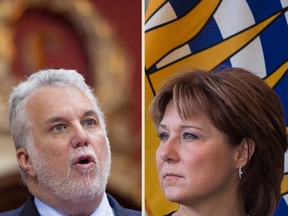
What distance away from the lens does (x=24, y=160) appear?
2.18 metres

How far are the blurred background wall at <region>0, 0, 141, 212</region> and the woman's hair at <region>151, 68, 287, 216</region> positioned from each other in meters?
0.22

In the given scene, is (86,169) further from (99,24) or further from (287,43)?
(287,43)

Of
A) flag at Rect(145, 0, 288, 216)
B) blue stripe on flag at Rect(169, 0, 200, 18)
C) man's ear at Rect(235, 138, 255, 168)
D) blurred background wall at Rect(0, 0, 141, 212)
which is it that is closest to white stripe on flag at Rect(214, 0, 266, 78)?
flag at Rect(145, 0, 288, 216)

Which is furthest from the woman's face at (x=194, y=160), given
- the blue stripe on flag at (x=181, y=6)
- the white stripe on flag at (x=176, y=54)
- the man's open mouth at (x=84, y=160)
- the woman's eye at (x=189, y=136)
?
the blue stripe on flag at (x=181, y=6)

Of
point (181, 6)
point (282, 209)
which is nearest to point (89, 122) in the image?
point (181, 6)

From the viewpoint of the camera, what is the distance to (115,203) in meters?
2.33

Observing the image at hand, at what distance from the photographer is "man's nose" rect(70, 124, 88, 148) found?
219 centimetres

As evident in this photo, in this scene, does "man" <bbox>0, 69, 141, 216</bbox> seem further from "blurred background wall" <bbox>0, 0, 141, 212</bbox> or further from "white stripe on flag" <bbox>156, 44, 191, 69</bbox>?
"white stripe on flag" <bbox>156, 44, 191, 69</bbox>

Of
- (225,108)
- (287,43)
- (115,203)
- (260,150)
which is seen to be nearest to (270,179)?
(260,150)

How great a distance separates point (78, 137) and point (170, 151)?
1.10ft

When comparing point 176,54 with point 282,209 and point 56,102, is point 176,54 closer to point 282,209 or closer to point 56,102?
point 56,102

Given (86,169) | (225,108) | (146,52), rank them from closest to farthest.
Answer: (225,108), (86,169), (146,52)

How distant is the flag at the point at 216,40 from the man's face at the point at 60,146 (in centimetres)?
46

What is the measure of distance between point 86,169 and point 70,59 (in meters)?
0.39
